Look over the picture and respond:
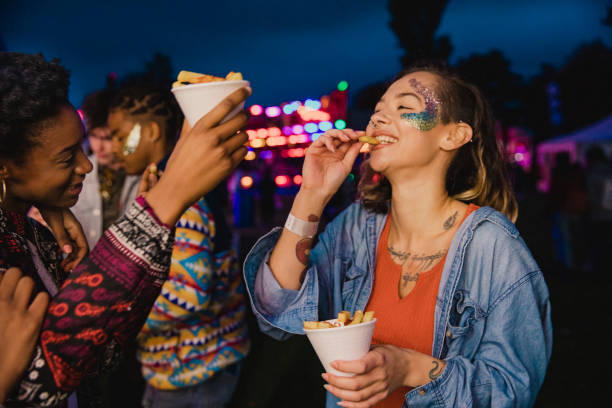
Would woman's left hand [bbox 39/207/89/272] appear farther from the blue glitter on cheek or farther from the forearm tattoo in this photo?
the blue glitter on cheek

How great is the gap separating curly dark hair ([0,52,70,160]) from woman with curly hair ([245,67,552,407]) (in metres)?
1.09

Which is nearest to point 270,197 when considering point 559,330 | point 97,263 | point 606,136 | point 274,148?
point 274,148

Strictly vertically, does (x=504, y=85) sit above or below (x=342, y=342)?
above

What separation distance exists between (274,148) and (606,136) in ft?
48.9

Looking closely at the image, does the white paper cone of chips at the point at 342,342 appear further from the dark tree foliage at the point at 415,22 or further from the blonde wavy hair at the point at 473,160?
the dark tree foliage at the point at 415,22

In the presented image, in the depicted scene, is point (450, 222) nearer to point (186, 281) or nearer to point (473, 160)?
point (473, 160)

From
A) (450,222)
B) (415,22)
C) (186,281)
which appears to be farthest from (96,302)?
(415,22)

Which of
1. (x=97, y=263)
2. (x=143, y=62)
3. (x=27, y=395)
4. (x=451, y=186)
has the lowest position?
(x=27, y=395)

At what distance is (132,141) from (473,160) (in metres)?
2.25

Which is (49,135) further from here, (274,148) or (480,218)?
(274,148)

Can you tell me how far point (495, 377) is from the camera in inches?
69.0

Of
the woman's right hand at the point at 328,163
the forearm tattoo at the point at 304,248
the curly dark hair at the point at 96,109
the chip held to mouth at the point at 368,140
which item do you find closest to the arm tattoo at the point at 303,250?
the forearm tattoo at the point at 304,248

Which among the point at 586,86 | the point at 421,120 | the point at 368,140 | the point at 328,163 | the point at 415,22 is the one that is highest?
the point at 415,22

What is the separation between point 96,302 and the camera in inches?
47.6
